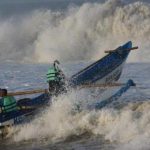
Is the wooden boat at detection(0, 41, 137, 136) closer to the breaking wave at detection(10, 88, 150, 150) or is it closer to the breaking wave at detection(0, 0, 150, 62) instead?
the breaking wave at detection(10, 88, 150, 150)

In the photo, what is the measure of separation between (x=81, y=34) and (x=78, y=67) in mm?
10248

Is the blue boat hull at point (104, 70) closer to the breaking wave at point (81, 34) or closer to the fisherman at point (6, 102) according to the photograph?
the fisherman at point (6, 102)

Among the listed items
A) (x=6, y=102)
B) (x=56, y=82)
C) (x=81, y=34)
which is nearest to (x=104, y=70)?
(x=56, y=82)

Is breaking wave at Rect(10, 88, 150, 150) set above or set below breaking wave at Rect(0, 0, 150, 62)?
below

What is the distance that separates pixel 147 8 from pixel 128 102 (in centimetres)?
2362

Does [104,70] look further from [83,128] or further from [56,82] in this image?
[83,128]

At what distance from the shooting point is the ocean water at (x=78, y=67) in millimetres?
11898

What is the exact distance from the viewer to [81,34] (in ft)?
124

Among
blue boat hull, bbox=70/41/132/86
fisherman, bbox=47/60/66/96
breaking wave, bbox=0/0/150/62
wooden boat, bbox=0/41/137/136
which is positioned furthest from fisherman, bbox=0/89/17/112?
breaking wave, bbox=0/0/150/62

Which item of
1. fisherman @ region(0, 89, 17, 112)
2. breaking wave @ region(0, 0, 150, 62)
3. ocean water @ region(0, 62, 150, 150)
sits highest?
breaking wave @ region(0, 0, 150, 62)

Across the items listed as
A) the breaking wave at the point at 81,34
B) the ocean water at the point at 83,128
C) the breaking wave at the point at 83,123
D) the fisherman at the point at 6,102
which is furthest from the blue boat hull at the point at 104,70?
the breaking wave at the point at 81,34

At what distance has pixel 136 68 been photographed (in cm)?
2566

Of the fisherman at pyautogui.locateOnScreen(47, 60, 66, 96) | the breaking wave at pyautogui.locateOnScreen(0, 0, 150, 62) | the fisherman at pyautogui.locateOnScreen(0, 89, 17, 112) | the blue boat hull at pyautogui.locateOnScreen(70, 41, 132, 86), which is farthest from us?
the breaking wave at pyautogui.locateOnScreen(0, 0, 150, 62)

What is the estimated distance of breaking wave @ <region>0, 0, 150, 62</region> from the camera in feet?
119
